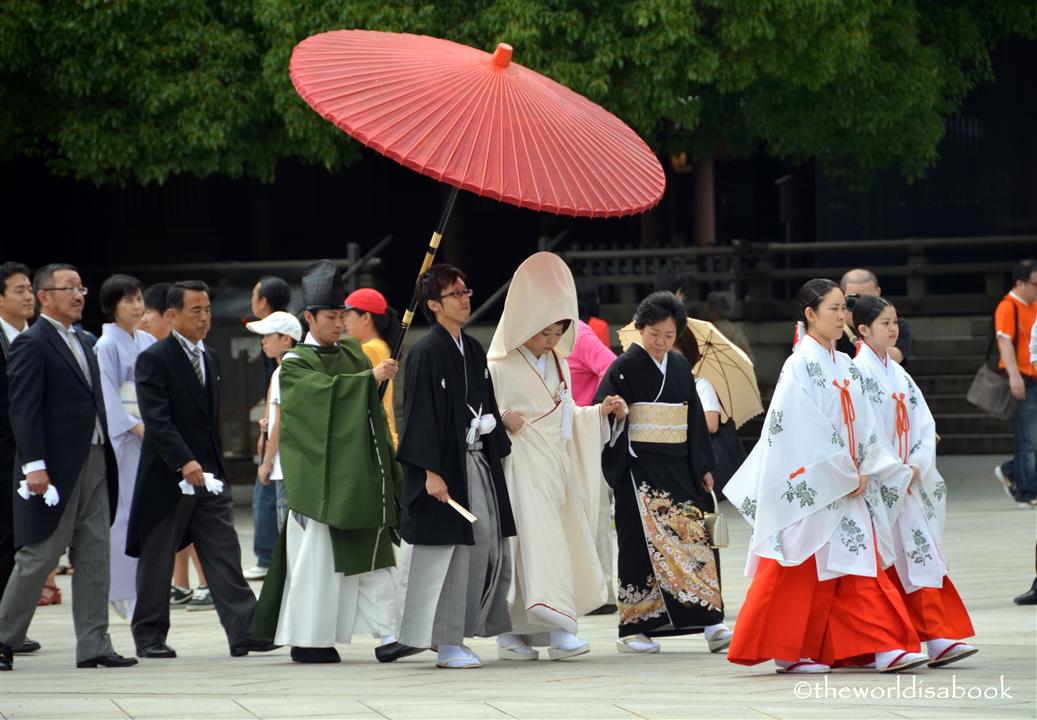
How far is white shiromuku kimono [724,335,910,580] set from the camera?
6.59 metres

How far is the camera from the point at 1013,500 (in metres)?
12.9

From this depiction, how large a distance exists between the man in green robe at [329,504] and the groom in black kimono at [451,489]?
248 mm

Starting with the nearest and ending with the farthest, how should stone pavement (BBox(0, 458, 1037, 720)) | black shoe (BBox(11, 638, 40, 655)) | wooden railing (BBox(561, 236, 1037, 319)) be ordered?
stone pavement (BBox(0, 458, 1037, 720)) < black shoe (BBox(11, 638, 40, 655)) < wooden railing (BBox(561, 236, 1037, 319))

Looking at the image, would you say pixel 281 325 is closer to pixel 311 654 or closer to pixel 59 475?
pixel 59 475

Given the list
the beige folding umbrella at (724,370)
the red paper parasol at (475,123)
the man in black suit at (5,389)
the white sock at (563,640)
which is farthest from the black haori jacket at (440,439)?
the man in black suit at (5,389)

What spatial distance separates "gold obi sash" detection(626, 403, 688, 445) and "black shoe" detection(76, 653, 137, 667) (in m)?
2.61

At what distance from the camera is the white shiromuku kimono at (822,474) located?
6.59m

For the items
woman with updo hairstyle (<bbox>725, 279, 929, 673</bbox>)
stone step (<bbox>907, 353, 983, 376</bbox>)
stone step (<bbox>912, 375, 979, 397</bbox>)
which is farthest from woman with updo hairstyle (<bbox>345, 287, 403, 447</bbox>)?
stone step (<bbox>907, 353, 983, 376</bbox>)

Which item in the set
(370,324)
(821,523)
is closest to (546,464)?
(821,523)

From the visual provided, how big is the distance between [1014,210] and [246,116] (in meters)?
10.3

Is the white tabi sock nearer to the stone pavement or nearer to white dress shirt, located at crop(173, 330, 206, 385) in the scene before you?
the stone pavement

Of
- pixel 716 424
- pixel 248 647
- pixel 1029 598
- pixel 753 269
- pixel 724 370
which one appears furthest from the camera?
pixel 753 269

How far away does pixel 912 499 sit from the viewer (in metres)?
6.86

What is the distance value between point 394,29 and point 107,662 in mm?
8214
